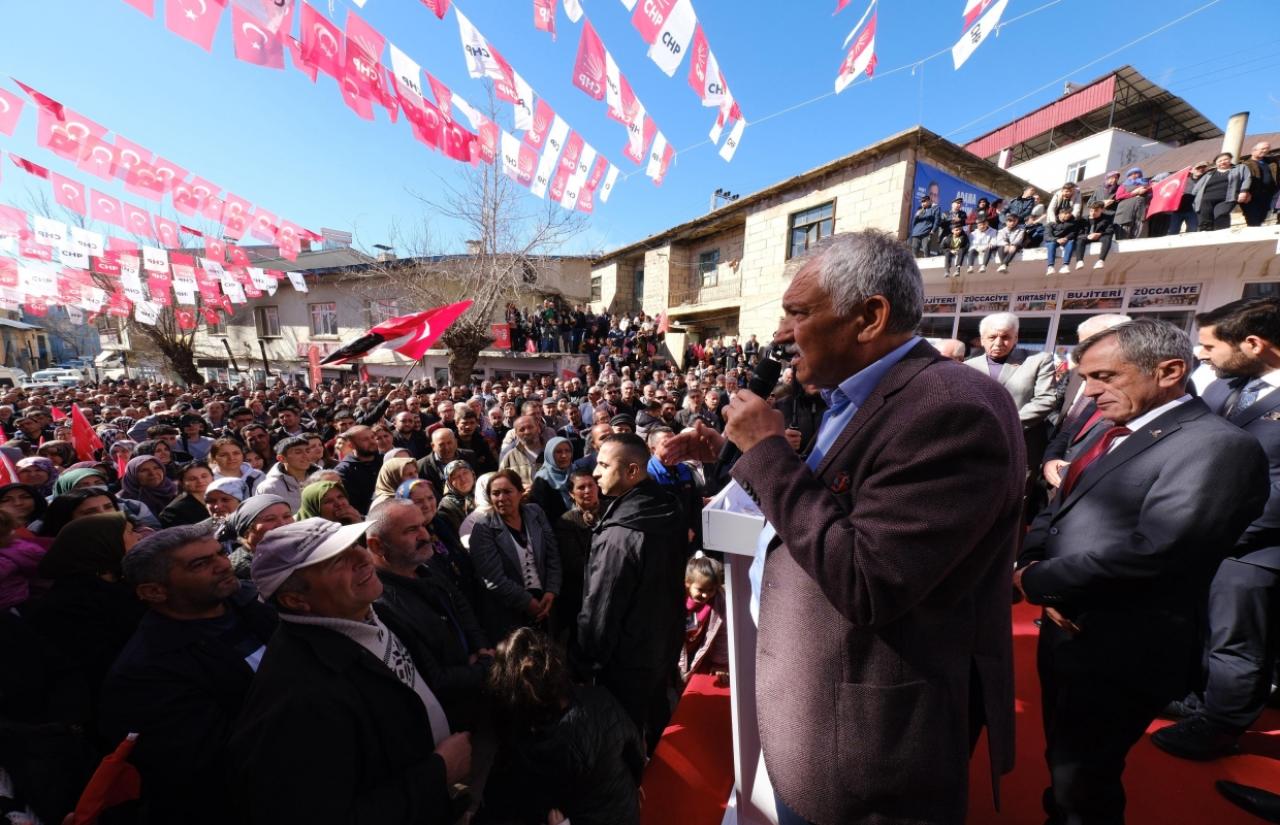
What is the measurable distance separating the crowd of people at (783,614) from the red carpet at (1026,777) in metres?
0.15

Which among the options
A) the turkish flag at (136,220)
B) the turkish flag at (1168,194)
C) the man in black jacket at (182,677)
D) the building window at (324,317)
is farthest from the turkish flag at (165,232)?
the turkish flag at (1168,194)

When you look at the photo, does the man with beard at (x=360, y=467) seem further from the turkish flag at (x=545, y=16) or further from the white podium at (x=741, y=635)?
the turkish flag at (x=545, y=16)

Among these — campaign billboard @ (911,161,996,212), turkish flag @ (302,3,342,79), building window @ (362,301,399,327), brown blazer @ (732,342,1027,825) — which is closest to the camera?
brown blazer @ (732,342,1027,825)

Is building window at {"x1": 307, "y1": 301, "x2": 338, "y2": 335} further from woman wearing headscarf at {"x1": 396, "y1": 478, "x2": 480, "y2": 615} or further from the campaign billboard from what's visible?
woman wearing headscarf at {"x1": 396, "y1": 478, "x2": 480, "y2": 615}

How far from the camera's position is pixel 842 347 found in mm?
1090

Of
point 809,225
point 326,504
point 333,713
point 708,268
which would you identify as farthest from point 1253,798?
point 708,268

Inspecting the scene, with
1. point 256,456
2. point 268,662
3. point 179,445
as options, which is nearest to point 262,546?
point 268,662

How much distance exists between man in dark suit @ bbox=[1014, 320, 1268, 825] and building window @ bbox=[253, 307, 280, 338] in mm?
31608

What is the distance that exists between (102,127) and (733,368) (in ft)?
41.9

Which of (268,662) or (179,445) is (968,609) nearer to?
(268,662)

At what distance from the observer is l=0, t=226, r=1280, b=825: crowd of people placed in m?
1.02

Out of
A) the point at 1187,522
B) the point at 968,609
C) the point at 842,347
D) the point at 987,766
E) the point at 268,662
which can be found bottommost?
the point at 987,766

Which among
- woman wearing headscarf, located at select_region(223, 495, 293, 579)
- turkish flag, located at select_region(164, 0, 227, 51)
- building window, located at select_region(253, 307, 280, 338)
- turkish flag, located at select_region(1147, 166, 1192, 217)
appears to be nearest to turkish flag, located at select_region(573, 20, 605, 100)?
turkish flag, located at select_region(164, 0, 227, 51)

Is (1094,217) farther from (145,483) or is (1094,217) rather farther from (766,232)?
(145,483)
